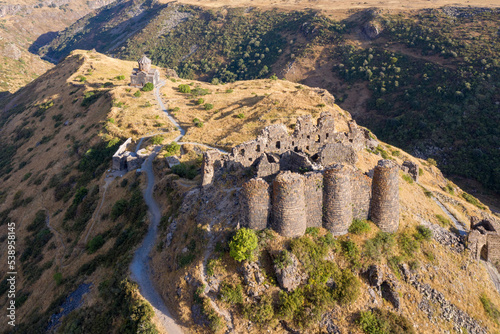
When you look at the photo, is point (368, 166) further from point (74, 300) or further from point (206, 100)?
point (206, 100)

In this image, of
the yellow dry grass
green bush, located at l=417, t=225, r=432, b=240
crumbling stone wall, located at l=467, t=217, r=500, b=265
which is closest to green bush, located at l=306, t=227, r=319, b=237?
green bush, located at l=417, t=225, r=432, b=240

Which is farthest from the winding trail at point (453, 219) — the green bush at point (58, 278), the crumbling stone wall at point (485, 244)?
the green bush at point (58, 278)

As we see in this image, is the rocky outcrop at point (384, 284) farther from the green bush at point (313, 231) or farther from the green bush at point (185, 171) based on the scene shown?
the green bush at point (185, 171)

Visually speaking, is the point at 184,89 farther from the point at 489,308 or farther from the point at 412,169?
the point at 489,308

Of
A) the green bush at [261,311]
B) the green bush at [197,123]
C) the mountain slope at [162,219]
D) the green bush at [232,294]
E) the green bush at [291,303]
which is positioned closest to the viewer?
the green bush at [291,303]

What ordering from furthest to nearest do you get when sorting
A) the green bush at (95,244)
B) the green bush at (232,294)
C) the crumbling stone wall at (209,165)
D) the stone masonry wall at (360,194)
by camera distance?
1. the green bush at (95,244)
2. the crumbling stone wall at (209,165)
3. the stone masonry wall at (360,194)
4. the green bush at (232,294)

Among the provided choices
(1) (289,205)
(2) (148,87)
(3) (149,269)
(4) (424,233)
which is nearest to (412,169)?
(4) (424,233)

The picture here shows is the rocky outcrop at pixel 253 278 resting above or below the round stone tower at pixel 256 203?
below

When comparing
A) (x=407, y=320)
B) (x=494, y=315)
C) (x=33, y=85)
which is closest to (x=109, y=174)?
(x=407, y=320)
